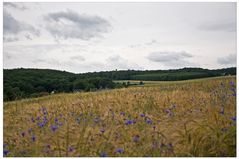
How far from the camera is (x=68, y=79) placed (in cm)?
2480

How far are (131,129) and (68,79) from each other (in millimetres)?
20642

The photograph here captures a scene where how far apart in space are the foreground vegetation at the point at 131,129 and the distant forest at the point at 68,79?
5698 millimetres

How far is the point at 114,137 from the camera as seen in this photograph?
14.7 feet

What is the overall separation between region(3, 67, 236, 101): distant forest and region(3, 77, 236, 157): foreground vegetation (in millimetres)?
5698

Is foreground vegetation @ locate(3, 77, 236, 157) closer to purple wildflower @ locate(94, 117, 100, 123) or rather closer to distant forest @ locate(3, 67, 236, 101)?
purple wildflower @ locate(94, 117, 100, 123)

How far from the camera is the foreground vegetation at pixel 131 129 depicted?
3.89m

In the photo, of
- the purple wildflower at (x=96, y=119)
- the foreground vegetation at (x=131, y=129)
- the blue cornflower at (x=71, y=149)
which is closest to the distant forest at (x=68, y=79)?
the foreground vegetation at (x=131, y=129)

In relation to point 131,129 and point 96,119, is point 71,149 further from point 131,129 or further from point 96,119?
point 96,119

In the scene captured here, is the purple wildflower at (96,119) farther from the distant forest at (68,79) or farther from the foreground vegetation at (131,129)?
the distant forest at (68,79)

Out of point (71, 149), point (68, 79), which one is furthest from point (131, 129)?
point (68, 79)

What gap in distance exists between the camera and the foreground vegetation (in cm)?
389

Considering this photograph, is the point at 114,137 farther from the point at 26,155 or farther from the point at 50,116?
the point at 50,116

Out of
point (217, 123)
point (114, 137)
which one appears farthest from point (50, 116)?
point (217, 123)

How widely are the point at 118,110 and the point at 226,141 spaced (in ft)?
9.58
